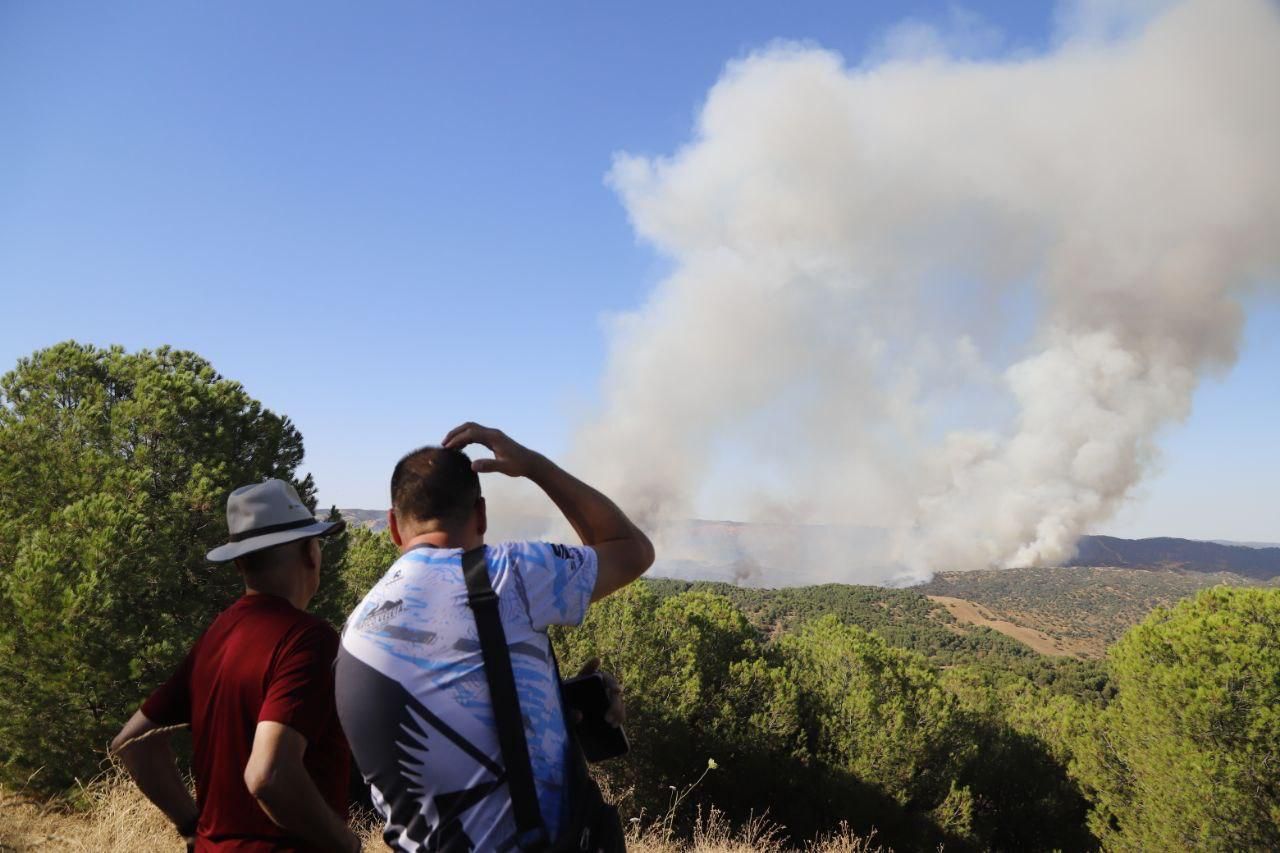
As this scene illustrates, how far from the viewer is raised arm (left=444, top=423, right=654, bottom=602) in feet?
6.79

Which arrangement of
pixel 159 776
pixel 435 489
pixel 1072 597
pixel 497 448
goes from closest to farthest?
pixel 435 489
pixel 497 448
pixel 159 776
pixel 1072 597

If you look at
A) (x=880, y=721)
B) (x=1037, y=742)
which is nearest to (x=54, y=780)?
(x=880, y=721)

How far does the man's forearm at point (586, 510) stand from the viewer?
2.14 meters

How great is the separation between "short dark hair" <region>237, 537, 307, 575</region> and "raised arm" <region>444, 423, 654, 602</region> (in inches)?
29.6

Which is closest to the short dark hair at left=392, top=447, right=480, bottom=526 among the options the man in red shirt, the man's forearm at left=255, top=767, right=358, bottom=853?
the man in red shirt

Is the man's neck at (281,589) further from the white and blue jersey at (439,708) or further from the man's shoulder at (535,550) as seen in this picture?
the man's shoulder at (535,550)

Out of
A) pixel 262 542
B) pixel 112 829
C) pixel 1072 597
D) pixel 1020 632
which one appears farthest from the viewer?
pixel 1072 597

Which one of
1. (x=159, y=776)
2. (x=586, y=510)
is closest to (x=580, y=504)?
(x=586, y=510)

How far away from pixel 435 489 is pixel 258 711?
994 mm

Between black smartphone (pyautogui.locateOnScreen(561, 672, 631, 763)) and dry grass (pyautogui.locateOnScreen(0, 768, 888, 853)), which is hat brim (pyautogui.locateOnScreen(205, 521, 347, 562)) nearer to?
black smartphone (pyautogui.locateOnScreen(561, 672, 631, 763))

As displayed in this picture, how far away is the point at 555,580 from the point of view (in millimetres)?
1816

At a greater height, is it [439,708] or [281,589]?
[281,589]

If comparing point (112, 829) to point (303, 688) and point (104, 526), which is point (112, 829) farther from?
point (104, 526)

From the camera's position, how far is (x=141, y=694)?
40.2 feet
